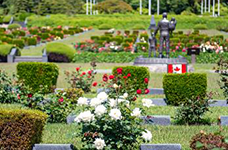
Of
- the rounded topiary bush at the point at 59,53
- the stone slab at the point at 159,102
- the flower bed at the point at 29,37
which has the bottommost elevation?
the flower bed at the point at 29,37

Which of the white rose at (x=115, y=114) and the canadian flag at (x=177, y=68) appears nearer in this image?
the white rose at (x=115, y=114)

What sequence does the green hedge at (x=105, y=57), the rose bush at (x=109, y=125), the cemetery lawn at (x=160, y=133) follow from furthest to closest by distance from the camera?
the green hedge at (x=105, y=57) → the cemetery lawn at (x=160, y=133) → the rose bush at (x=109, y=125)

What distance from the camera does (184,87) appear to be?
1182 centimetres

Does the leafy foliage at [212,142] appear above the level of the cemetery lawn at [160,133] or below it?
above

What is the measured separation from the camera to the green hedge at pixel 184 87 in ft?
38.7

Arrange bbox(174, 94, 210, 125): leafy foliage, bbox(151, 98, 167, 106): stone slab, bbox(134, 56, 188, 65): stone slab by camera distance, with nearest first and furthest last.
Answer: bbox(174, 94, 210, 125): leafy foliage < bbox(151, 98, 167, 106): stone slab < bbox(134, 56, 188, 65): stone slab

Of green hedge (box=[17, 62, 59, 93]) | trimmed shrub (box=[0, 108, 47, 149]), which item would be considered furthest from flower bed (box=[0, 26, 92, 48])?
trimmed shrub (box=[0, 108, 47, 149])

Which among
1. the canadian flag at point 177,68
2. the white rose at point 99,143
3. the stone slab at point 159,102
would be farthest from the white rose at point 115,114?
the canadian flag at point 177,68

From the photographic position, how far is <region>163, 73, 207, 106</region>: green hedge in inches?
465

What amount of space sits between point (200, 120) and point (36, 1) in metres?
66.9

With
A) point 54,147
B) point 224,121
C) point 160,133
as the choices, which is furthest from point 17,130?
point 224,121

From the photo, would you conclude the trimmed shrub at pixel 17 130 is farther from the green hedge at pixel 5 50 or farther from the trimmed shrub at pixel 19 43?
the trimmed shrub at pixel 19 43

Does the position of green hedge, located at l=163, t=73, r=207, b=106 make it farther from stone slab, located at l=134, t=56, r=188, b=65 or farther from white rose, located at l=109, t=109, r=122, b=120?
stone slab, located at l=134, t=56, r=188, b=65

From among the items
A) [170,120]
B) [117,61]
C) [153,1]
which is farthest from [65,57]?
[153,1]
